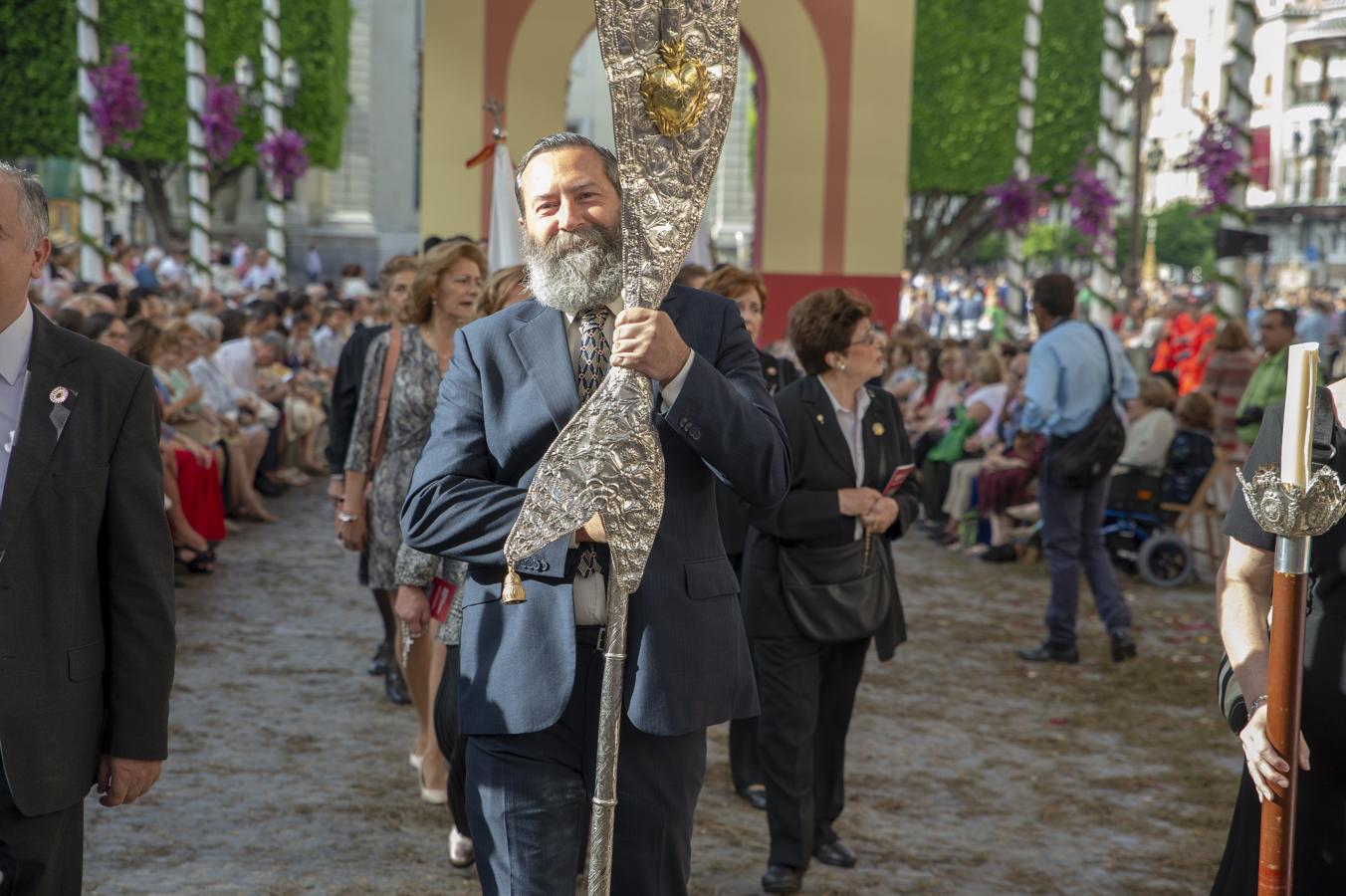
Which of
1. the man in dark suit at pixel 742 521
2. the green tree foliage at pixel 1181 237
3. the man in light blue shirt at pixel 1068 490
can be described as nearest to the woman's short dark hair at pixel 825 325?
the man in dark suit at pixel 742 521

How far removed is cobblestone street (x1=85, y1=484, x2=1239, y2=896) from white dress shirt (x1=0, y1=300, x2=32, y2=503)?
2.55 m

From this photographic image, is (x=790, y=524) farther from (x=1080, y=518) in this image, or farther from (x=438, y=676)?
(x=1080, y=518)

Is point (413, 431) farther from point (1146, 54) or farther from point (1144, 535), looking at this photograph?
point (1146, 54)

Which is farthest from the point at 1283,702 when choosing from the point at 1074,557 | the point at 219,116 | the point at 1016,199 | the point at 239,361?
the point at 219,116

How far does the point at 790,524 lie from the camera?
546 cm

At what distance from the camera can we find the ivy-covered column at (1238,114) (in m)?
14.8

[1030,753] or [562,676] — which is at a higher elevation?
[562,676]

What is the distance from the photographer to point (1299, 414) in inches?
109

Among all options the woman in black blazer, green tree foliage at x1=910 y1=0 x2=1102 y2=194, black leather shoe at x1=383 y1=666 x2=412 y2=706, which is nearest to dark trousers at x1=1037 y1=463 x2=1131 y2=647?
the woman in black blazer

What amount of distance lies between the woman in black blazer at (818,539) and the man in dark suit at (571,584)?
2.07m

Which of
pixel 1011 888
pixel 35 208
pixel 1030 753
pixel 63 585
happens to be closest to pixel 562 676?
pixel 63 585

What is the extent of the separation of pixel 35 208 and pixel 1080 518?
687cm

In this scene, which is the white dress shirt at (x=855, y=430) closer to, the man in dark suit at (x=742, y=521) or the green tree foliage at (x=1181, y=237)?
the man in dark suit at (x=742, y=521)

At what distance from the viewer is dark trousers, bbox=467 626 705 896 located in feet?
10.6
